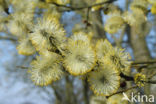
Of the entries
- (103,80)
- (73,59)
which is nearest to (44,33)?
(73,59)

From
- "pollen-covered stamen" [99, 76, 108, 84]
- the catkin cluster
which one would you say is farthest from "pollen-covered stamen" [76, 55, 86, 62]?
"pollen-covered stamen" [99, 76, 108, 84]

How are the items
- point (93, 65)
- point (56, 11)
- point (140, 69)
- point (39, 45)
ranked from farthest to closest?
point (56, 11), point (140, 69), point (39, 45), point (93, 65)

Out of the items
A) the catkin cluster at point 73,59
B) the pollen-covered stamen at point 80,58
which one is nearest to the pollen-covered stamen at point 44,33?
the catkin cluster at point 73,59

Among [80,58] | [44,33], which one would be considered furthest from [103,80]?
[44,33]

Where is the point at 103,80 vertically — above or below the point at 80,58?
below

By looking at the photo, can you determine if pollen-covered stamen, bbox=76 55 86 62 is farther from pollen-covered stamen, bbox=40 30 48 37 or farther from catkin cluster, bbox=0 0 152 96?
pollen-covered stamen, bbox=40 30 48 37

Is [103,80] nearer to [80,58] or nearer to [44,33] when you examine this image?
[80,58]

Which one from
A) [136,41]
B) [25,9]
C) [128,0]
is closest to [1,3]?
[25,9]

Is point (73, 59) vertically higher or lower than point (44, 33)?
lower

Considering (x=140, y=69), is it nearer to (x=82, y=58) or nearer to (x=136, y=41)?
(x=82, y=58)

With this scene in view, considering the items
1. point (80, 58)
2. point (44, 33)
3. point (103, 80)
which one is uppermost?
point (44, 33)

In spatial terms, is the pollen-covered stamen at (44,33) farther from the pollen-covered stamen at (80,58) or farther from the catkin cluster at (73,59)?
the pollen-covered stamen at (80,58)
